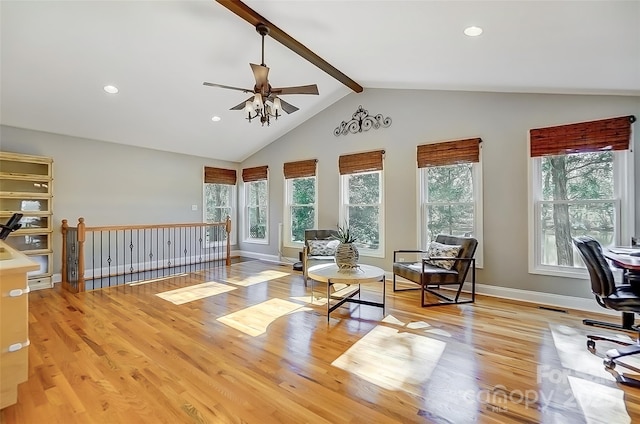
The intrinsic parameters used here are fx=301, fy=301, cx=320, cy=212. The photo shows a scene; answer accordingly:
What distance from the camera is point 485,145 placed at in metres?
4.35

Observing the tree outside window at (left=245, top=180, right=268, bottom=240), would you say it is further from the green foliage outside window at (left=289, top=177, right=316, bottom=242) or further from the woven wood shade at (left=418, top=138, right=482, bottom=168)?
Result: the woven wood shade at (left=418, top=138, right=482, bottom=168)

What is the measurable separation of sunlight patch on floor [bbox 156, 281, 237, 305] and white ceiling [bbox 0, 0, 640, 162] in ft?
9.97

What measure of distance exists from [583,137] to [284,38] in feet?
12.6

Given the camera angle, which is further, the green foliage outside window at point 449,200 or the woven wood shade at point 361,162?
the woven wood shade at point 361,162

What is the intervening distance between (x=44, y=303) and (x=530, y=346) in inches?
222

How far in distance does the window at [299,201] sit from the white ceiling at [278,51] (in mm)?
1834

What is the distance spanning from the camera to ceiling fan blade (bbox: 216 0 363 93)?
124 inches

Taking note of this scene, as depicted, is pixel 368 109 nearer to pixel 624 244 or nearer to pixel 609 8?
pixel 609 8

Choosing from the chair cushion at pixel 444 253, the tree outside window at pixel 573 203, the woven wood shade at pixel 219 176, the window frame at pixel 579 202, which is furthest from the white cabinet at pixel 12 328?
the woven wood shade at pixel 219 176

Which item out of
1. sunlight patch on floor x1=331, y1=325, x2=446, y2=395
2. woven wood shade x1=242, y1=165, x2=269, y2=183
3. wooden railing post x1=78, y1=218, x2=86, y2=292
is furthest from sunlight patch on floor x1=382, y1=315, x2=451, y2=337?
woven wood shade x1=242, y1=165, x2=269, y2=183

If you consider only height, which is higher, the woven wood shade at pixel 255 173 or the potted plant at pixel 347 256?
the woven wood shade at pixel 255 173

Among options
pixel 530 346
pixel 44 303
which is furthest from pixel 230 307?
pixel 530 346

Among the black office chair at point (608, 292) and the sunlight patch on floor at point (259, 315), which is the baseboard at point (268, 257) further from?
the black office chair at point (608, 292)

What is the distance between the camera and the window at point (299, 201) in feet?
20.9
